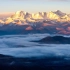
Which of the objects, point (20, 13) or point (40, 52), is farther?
point (20, 13)

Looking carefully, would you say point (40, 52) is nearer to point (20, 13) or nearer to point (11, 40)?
point (11, 40)

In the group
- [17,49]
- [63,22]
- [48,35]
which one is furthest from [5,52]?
[63,22]

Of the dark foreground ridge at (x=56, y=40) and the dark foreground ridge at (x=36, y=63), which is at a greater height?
the dark foreground ridge at (x=56, y=40)

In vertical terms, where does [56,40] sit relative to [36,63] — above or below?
above

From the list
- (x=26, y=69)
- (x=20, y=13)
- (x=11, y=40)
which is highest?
(x=20, y=13)

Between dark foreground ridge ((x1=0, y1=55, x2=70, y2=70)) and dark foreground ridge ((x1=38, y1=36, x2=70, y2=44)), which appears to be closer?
dark foreground ridge ((x1=0, y1=55, x2=70, y2=70))

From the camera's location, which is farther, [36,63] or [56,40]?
[56,40]

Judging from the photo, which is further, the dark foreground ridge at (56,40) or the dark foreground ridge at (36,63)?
the dark foreground ridge at (56,40)

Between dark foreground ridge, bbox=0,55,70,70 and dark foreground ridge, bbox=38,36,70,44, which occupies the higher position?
dark foreground ridge, bbox=38,36,70,44
